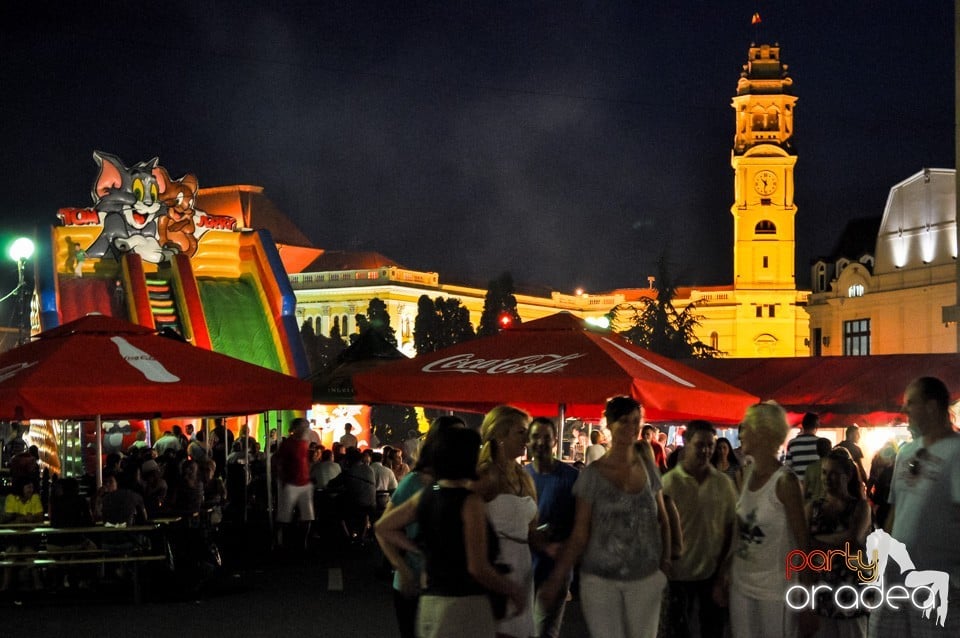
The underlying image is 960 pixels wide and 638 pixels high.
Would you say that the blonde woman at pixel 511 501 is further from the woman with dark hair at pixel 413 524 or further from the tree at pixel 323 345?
the tree at pixel 323 345

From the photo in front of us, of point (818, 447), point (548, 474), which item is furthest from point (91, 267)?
point (548, 474)

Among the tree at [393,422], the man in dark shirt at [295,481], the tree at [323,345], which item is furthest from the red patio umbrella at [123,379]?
the tree at [323,345]

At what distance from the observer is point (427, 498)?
5.87 m

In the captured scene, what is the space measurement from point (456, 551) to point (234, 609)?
8192 millimetres

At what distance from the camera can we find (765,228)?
107 m

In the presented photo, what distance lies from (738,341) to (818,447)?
95.2 metres

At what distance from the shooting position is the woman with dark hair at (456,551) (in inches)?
228

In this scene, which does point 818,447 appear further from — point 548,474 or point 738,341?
point 738,341

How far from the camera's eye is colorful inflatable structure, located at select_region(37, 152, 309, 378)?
132ft

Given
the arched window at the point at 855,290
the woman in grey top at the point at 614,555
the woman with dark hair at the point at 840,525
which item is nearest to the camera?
the woman in grey top at the point at 614,555

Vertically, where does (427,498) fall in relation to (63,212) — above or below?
below

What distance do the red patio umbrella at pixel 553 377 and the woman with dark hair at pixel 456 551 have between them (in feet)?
19.3

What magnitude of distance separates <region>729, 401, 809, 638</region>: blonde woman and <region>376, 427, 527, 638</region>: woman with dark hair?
6.42ft

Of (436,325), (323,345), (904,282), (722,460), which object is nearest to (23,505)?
(722,460)
